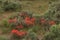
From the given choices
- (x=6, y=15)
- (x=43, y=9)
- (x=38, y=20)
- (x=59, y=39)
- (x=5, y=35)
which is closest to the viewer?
(x=59, y=39)

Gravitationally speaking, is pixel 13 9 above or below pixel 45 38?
above

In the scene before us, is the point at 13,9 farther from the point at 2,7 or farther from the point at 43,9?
the point at 43,9

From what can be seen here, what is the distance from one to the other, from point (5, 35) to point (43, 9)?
3.04 m

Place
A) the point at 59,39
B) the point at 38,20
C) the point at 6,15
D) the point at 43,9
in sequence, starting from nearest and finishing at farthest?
the point at 59,39 → the point at 38,20 → the point at 6,15 → the point at 43,9

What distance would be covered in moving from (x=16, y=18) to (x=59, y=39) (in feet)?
8.58

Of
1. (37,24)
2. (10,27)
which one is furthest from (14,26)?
(37,24)

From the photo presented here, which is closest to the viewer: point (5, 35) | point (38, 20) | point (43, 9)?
point (5, 35)

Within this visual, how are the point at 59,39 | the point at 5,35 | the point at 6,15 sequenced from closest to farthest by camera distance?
1. the point at 59,39
2. the point at 5,35
3. the point at 6,15

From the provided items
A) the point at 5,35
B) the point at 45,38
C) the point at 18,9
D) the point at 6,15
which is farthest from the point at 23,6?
the point at 45,38

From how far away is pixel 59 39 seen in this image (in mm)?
6848

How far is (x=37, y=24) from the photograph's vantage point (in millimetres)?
8672

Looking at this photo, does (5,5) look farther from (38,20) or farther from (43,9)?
(38,20)

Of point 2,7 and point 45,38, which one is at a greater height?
point 2,7

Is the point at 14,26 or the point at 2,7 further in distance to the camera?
the point at 2,7
